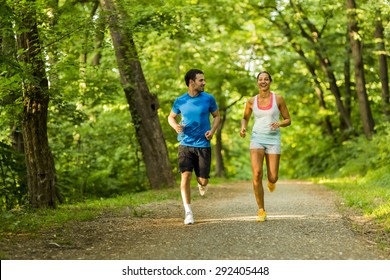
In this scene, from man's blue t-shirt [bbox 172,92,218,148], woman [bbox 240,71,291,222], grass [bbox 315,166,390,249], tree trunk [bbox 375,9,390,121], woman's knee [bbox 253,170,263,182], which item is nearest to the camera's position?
grass [bbox 315,166,390,249]

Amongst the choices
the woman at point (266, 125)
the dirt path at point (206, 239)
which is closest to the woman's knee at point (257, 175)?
the woman at point (266, 125)

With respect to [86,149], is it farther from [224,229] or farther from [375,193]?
[224,229]

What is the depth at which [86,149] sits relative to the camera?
19.4 meters

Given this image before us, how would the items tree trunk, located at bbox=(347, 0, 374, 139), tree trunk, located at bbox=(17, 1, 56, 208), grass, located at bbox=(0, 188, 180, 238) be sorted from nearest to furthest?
grass, located at bbox=(0, 188, 180, 238) → tree trunk, located at bbox=(17, 1, 56, 208) → tree trunk, located at bbox=(347, 0, 374, 139)

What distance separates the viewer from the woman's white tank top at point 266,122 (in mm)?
8930

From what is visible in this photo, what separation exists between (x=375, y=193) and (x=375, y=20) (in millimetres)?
8547

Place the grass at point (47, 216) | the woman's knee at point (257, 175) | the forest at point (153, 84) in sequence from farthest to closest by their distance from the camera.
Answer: the forest at point (153, 84) < the woman's knee at point (257, 175) < the grass at point (47, 216)

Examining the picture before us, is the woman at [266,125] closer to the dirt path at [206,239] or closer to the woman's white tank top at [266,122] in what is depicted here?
the woman's white tank top at [266,122]

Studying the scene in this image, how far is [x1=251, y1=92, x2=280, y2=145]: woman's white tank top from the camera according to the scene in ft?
29.3

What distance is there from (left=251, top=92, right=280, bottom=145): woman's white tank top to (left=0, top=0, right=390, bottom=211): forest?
3.13 metres

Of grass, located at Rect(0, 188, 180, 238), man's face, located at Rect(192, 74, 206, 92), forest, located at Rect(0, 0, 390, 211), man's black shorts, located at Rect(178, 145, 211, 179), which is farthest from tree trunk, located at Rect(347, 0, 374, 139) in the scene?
man's black shorts, located at Rect(178, 145, 211, 179)

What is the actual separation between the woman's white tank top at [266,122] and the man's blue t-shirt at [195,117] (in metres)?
0.69

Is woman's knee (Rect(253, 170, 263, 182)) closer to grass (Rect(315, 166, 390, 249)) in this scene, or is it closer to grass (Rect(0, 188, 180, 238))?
grass (Rect(315, 166, 390, 249))
